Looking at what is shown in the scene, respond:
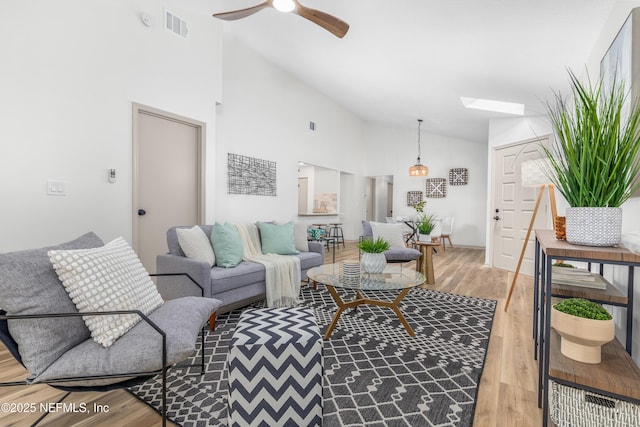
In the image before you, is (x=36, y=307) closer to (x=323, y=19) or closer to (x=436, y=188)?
(x=323, y=19)

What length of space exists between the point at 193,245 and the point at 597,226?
2686 millimetres

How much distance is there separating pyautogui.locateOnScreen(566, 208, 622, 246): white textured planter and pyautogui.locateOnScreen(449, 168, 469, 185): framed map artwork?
6982 millimetres

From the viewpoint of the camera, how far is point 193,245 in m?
2.77

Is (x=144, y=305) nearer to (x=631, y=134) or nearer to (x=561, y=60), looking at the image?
(x=631, y=134)

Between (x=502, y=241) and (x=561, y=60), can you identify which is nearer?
(x=561, y=60)

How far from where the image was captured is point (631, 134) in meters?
1.26

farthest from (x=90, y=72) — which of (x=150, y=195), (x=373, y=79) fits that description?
(x=373, y=79)

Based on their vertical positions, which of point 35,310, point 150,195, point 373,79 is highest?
point 373,79

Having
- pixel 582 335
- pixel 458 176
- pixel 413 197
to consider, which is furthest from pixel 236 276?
pixel 458 176

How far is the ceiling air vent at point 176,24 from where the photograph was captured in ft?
11.6

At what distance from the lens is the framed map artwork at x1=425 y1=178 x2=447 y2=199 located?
8.20m

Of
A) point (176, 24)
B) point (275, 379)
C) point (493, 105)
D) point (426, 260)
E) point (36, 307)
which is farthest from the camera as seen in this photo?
point (493, 105)

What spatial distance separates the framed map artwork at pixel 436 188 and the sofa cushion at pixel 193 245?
22.1 feet

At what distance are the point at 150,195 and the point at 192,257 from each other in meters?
1.26
